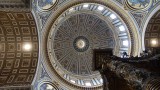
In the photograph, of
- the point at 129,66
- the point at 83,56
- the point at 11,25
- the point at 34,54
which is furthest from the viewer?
the point at 83,56

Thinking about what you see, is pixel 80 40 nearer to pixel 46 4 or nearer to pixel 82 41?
pixel 82 41

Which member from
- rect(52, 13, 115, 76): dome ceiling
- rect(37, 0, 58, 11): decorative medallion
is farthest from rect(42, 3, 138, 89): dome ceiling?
rect(37, 0, 58, 11): decorative medallion

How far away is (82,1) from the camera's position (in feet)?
64.5

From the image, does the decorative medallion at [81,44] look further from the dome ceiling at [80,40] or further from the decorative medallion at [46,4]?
the decorative medallion at [46,4]

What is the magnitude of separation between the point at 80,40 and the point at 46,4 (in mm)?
7595

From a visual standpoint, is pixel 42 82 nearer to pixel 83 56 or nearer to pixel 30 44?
pixel 30 44

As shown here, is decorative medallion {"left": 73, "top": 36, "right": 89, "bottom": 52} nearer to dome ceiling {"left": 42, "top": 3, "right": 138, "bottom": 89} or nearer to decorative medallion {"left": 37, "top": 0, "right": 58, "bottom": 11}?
dome ceiling {"left": 42, "top": 3, "right": 138, "bottom": 89}

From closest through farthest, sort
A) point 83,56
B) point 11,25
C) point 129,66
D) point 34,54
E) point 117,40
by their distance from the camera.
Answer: point 129,66, point 11,25, point 34,54, point 117,40, point 83,56

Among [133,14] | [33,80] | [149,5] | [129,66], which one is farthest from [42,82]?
[129,66]

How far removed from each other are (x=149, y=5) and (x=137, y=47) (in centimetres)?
332

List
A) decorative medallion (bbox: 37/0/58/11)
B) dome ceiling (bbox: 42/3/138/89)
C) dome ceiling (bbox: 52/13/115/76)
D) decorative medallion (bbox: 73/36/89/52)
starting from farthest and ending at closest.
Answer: decorative medallion (bbox: 73/36/89/52) < dome ceiling (bbox: 52/13/115/76) < dome ceiling (bbox: 42/3/138/89) < decorative medallion (bbox: 37/0/58/11)

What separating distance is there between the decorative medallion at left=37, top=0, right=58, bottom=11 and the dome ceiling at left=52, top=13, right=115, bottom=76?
4930 mm

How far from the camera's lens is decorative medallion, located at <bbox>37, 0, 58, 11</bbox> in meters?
18.5

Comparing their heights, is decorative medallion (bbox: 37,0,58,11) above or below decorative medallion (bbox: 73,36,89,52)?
above
